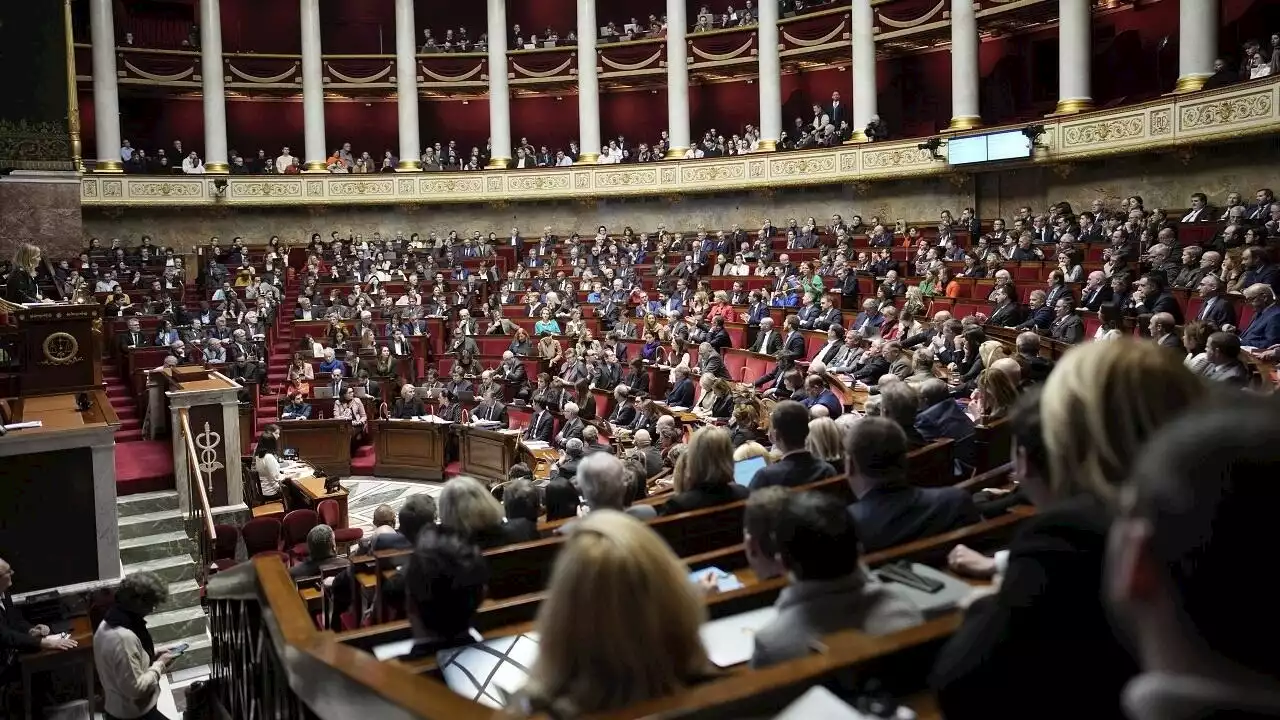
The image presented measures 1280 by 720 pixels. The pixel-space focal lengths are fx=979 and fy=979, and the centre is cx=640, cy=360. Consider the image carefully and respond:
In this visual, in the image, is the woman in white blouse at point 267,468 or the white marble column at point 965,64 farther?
the white marble column at point 965,64

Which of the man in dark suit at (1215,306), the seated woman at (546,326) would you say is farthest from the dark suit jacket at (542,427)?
the man in dark suit at (1215,306)

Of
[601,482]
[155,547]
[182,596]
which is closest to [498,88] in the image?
[155,547]

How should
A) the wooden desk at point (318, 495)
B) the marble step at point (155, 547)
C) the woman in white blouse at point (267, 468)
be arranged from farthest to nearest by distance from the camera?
the woman in white blouse at point (267, 468)
the wooden desk at point (318, 495)
the marble step at point (155, 547)

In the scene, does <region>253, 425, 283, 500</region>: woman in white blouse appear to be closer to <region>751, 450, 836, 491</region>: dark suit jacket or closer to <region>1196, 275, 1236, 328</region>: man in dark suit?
<region>751, 450, 836, 491</region>: dark suit jacket

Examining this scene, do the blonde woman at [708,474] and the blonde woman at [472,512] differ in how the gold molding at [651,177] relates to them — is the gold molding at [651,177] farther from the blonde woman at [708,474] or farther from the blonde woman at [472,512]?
the blonde woman at [472,512]

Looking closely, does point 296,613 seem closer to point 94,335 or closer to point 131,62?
point 94,335

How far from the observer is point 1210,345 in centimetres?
602

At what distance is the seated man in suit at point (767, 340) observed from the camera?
526 inches

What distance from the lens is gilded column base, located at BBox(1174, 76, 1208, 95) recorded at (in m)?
15.4

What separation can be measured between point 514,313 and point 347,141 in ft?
42.2

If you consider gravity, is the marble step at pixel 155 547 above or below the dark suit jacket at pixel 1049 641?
below

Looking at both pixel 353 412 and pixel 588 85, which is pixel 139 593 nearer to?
pixel 353 412

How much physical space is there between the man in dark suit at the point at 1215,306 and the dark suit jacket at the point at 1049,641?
842 centimetres

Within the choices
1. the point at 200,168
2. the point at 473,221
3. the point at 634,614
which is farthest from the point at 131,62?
the point at 634,614
